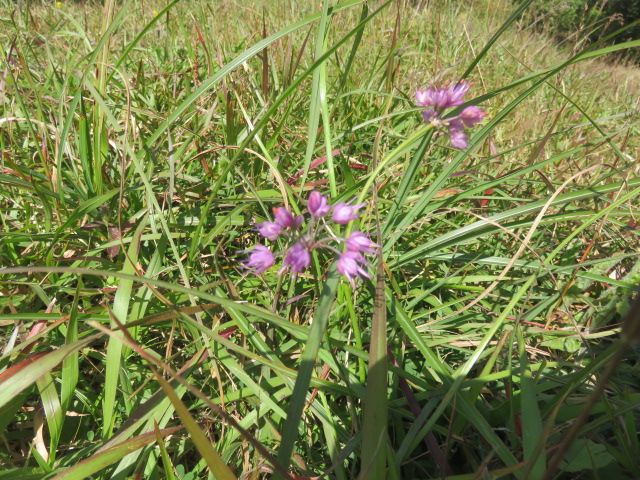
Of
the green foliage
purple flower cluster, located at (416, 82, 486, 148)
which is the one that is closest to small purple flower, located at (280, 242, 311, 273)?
purple flower cluster, located at (416, 82, 486, 148)

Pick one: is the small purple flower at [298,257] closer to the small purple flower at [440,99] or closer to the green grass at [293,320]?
the green grass at [293,320]

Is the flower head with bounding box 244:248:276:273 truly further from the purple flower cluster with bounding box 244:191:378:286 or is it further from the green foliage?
the green foliage

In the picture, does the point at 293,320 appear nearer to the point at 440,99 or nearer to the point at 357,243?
the point at 357,243

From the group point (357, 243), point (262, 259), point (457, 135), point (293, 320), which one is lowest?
point (293, 320)

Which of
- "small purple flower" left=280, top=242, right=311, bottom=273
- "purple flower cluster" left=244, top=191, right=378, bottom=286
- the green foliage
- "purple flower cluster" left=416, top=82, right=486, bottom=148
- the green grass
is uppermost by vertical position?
the green foliage

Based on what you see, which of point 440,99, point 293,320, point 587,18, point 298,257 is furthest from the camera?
point 587,18

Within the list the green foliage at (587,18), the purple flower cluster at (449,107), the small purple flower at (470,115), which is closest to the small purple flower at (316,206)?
the purple flower cluster at (449,107)

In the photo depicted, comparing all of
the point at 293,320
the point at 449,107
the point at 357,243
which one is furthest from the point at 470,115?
the point at 293,320
